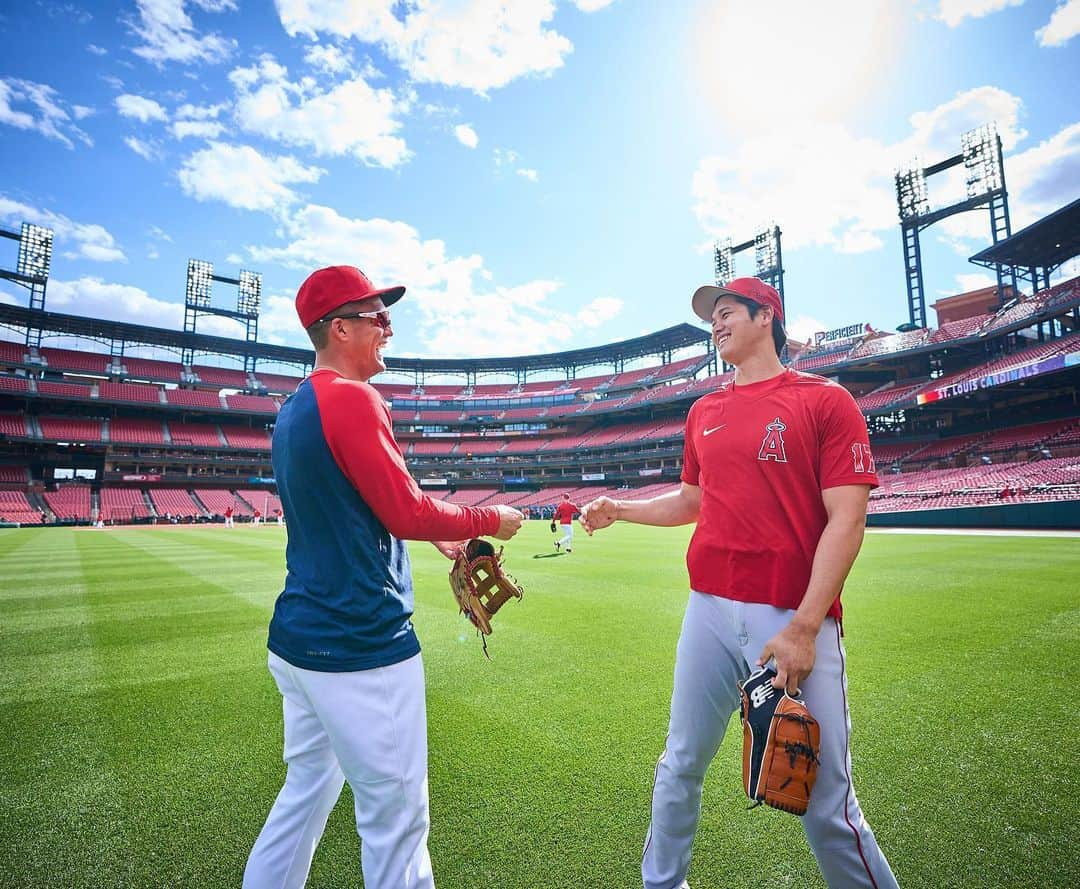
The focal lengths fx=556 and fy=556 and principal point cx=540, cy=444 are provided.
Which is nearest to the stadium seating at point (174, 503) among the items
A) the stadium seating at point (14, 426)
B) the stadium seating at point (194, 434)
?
the stadium seating at point (194, 434)

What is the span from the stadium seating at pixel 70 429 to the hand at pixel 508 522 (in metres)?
60.9

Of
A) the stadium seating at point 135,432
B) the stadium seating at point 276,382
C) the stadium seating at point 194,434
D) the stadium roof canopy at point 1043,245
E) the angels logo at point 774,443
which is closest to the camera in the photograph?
the angels logo at point 774,443

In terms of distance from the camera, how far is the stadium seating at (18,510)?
38969mm

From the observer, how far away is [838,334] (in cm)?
4716

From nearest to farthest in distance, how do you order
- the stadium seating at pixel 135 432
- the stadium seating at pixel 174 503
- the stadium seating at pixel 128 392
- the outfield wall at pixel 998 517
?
the outfield wall at pixel 998 517 < the stadium seating at pixel 174 503 < the stadium seating at pixel 135 432 < the stadium seating at pixel 128 392

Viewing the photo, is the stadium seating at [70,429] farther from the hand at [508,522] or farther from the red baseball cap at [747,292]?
the red baseball cap at [747,292]

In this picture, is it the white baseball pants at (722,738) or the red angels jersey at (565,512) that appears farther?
the red angels jersey at (565,512)

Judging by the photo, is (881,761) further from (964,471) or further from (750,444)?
(964,471)

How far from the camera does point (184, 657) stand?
239 inches

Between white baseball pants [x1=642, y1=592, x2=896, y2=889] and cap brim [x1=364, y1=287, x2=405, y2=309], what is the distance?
1832 millimetres

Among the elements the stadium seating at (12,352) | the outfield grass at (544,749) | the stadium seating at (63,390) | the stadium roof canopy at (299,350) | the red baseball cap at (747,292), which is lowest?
the outfield grass at (544,749)

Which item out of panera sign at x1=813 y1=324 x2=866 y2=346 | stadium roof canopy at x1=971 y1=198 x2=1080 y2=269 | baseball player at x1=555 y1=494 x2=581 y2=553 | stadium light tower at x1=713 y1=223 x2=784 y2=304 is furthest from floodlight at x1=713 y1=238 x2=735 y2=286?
baseball player at x1=555 y1=494 x2=581 y2=553

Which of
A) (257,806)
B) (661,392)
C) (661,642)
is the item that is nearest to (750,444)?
(257,806)

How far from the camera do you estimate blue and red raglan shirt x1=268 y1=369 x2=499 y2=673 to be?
6.02ft
